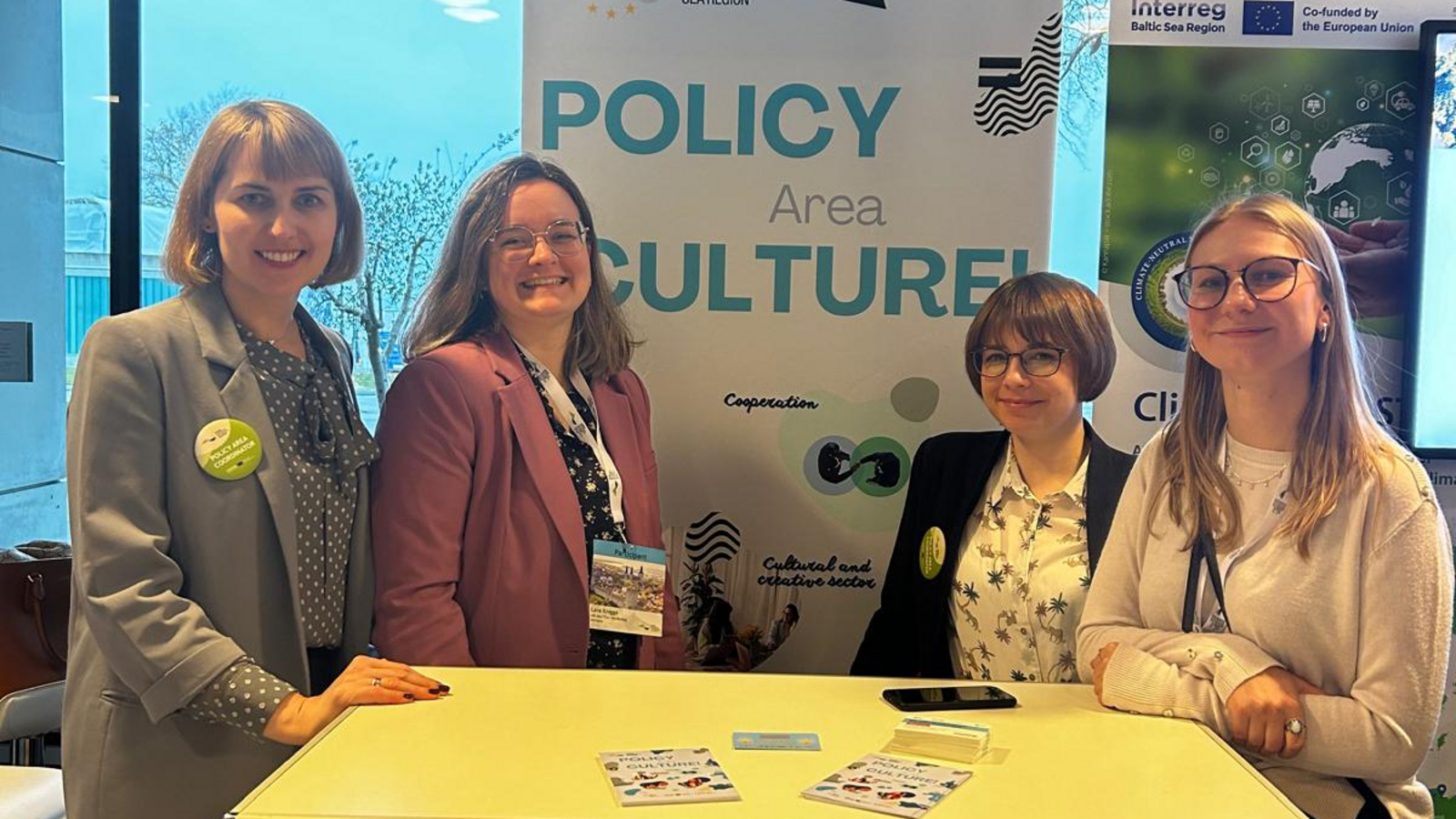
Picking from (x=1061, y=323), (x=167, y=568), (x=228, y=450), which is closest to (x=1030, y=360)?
(x=1061, y=323)

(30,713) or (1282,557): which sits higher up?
(1282,557)

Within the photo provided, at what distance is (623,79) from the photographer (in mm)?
3326

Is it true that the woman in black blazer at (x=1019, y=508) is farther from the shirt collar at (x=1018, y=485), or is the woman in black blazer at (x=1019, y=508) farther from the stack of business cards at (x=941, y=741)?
the stack of business cards at (x=941, y=741)

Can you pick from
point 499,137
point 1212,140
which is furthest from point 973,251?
point 499,137

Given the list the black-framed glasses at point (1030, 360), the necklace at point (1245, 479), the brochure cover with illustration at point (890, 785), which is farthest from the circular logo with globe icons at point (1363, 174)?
the brochure cover with illustration at point (890, 785)

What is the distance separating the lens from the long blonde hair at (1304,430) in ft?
6.84

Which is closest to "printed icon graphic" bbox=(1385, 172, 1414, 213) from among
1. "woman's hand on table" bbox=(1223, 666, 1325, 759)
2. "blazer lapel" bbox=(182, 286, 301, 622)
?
"woman's hand on table" bbox=(1223, 666, 1325, 759)

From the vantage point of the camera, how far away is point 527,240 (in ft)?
9.09

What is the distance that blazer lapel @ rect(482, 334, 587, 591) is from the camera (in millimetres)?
2682

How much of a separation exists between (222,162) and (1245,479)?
204 centimetres

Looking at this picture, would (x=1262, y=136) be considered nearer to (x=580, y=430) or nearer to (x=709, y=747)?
(x=580, y=430)

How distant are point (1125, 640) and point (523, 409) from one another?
1.35 meters

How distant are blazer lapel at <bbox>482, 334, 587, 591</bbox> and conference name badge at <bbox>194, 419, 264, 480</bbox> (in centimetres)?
57

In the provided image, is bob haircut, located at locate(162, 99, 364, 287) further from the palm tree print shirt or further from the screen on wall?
the screen on wall
